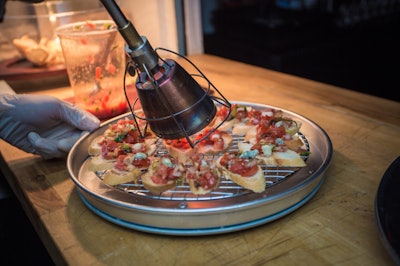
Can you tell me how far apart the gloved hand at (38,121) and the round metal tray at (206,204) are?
0.27 metres

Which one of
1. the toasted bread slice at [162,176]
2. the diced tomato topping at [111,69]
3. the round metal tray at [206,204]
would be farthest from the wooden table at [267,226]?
the diced tomato topping at [111,69]

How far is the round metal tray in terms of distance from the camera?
3.07 ft

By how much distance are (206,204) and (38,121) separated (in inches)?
30.4

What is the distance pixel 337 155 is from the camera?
1.35m

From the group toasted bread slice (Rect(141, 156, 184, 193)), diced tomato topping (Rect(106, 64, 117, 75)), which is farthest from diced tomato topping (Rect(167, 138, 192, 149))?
diced tomato topping (Rect(106, 64, 117, 75))

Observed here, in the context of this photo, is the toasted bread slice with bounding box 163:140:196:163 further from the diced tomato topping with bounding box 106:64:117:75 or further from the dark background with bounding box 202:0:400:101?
the dark background with bounding box 202:0:400:101

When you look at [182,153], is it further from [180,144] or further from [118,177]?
[118,177]

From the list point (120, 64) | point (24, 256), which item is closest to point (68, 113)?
point (120, 64)

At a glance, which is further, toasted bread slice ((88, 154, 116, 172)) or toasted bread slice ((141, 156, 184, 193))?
toasted bread slice ((88, 154, 116, 172))

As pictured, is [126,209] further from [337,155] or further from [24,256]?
[24,256]

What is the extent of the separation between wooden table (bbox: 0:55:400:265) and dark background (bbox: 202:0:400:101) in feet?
7.28

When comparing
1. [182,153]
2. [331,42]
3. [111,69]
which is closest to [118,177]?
[182,153]

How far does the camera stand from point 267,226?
39.3 inches

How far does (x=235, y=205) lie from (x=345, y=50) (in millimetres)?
3293
